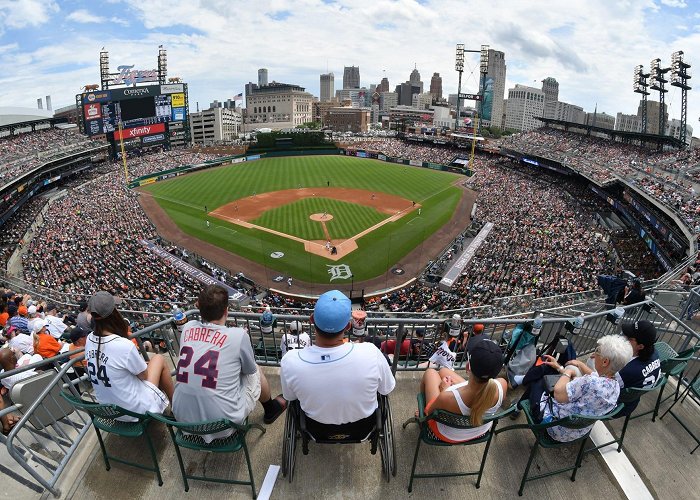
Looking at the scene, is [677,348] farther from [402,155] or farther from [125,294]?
[402,155]

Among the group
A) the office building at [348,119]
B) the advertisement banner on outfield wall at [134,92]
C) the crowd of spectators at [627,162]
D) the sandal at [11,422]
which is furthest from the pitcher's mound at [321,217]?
the office building at [348,119]

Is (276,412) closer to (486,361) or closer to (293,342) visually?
(293,342)

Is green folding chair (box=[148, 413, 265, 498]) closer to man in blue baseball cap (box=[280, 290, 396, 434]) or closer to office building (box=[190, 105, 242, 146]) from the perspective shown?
man in blue baseball cap (box=[280, 290, 396, 434])

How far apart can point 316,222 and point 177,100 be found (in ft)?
Result: 146

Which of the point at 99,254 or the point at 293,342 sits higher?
the point at 293,342

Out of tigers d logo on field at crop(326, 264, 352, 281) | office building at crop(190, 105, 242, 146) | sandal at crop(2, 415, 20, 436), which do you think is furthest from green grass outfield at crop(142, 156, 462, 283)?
office building at crop(190, 105, 242, 146)

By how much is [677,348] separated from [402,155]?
68.3 m

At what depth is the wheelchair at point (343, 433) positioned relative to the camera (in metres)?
3.75

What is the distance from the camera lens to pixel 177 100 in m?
66.0

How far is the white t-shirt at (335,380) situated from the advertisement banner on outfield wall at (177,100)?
238ft

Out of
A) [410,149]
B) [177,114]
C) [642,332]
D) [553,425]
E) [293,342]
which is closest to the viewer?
[553,425]

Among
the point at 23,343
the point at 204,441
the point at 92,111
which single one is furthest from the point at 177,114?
the point at 204,441

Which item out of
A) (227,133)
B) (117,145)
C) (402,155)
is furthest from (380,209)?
(227,133)

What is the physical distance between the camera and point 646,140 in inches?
1935
